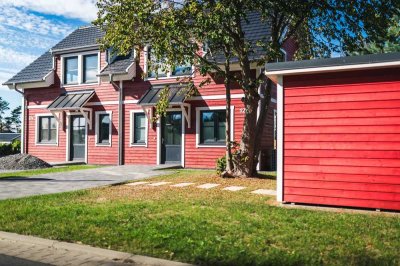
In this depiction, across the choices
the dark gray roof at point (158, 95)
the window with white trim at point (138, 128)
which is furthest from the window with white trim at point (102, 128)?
the dark gray roof at point (158, 95)

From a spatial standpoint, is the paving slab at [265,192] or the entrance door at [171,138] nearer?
the paving slab at [265,192]

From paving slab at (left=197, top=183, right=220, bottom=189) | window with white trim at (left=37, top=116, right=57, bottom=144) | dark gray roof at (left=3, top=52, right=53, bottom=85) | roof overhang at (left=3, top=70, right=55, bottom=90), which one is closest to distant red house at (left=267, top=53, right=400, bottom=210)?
paving slab at (left=197, top=183, right=220, bottom=189)

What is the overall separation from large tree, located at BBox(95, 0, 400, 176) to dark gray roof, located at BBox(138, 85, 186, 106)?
11.5 feet

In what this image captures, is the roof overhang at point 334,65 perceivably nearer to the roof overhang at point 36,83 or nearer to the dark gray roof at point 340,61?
the dark gray roof at point 340,61

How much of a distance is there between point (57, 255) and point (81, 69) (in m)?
18.3

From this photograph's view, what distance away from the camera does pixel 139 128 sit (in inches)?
804

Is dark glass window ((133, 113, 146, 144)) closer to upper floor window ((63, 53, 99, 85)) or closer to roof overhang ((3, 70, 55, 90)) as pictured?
upper floor window ((63, 53, 99, 85))

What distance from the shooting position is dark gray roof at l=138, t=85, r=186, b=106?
17.8m

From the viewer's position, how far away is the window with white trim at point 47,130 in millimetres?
22984

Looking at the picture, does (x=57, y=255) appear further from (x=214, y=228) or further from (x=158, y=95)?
(x=158, y=95)

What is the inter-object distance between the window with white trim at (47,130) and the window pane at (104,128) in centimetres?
328

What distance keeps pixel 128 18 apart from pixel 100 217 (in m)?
7.28

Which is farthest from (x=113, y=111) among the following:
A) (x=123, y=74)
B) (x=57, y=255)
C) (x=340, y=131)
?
(x=57, y=255)

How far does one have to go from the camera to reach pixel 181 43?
12461mm
